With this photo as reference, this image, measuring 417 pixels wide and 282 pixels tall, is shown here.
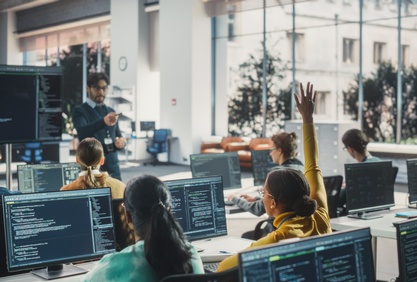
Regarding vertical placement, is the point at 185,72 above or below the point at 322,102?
above

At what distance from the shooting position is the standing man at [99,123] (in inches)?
212

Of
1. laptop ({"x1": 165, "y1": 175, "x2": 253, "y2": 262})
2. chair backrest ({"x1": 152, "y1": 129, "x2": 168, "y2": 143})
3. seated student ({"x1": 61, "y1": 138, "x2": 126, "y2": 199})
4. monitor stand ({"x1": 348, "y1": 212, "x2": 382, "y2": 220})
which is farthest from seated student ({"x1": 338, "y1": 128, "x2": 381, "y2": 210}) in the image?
chair backrest ({"x1": 152, "y1": 129, "x2": 168, "y2": 143})

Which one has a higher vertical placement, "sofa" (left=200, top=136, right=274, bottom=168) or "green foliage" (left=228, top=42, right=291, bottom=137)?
"green foliage" (left=228, top=42, right=291, bottom=137)

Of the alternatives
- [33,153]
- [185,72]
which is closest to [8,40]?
[185,72]

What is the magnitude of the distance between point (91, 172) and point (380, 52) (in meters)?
10.4

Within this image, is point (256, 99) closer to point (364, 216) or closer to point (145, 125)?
point (145, 125)

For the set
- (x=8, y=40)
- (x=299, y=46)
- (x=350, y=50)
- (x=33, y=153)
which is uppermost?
(x=8, y=40)

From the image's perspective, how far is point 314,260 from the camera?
180 cm

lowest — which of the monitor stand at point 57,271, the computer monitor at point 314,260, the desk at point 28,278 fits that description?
the desk at point 28,278

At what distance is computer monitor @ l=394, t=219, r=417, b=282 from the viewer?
8.02 ft

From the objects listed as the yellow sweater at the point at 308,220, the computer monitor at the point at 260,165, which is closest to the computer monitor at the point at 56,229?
the yellow sweater at the point at 308,220

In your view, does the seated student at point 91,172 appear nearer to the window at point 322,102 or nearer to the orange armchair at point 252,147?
the orange armchair at point 252,147

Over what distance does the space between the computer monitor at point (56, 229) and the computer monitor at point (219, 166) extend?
2.46 m

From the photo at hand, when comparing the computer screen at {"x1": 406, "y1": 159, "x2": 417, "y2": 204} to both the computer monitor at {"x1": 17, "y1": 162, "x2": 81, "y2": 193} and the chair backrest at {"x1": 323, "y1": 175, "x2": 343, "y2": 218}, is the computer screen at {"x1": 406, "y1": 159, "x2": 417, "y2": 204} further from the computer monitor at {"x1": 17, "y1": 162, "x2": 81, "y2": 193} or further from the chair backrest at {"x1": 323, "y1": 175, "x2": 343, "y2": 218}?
the computer monitor at {"x1": 17, "y1": 162, "x2": 81, "y2": 193}
